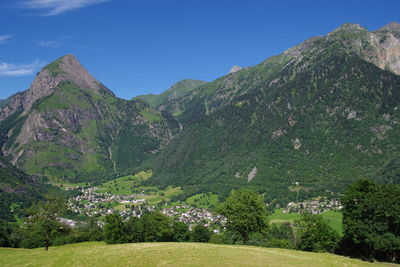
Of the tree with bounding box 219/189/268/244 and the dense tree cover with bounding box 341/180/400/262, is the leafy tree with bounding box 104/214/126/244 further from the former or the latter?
the dense tree cover with bounding box 341/180/400/262

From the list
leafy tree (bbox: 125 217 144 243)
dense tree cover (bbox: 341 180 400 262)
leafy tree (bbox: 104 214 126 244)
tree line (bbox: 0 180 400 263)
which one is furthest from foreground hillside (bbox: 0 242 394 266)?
leafy tree (bbox: 125 217 144 243)

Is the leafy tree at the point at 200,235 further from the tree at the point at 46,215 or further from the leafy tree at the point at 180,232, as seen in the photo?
the tree at the point at 46,215

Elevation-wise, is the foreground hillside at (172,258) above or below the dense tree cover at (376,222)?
below

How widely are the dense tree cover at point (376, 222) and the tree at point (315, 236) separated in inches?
571

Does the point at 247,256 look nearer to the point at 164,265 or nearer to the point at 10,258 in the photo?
the point at 164,265

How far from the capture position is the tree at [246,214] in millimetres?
93375

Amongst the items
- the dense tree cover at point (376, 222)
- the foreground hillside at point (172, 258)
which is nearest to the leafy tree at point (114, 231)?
the foreground hillside at point (172, 258)

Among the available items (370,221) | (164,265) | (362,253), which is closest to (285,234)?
(362,253)

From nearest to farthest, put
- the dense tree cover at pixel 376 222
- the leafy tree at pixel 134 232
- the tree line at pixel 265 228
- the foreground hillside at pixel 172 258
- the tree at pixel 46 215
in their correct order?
the foreground hillside at pixel 172 258 → the dense tree cover at pixel 376 222 → the tree line at pixel 265 228 → the tree at pixel 46 215 → the leafy tree at pixel 134 232

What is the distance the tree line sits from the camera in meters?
69.3

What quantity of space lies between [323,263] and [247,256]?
1342 centimetres

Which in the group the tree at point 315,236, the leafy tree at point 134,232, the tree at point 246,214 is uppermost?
the tree at point 246,214

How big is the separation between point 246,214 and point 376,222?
33312 millimetres

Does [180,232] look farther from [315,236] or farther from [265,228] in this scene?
[315,236]
